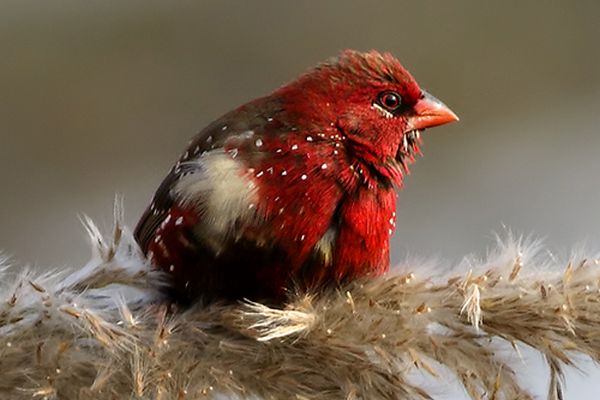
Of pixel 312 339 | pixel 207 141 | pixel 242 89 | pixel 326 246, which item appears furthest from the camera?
pixel 242 89

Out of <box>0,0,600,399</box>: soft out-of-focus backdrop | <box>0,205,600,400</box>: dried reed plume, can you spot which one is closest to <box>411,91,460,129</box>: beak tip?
<box>0,205,600,400</box>: dried reed plume

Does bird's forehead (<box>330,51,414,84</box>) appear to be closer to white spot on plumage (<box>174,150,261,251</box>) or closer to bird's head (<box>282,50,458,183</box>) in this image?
bird's head (<box>282,50,458,183</box>)

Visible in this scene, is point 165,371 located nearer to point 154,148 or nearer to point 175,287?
point 175,287

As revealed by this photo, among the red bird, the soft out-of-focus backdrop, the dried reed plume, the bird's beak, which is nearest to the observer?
the dried reed plume

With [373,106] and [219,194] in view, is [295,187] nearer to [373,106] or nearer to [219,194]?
[219,194]

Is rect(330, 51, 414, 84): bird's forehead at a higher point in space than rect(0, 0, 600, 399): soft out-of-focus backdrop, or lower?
higher

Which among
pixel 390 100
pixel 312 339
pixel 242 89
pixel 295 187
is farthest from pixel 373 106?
pixel 242 89
